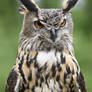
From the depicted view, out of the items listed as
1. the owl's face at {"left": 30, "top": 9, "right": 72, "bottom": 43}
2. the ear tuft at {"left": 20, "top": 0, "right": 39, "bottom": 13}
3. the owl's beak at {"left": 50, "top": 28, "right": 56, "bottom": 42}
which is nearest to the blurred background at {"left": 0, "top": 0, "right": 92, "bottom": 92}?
the ear tuft at {"left": 20, "top": 0, "right": 39, "bottom": 13}

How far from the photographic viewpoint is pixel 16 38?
13.3m

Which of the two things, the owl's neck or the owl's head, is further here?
the owl's neck

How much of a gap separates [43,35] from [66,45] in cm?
32

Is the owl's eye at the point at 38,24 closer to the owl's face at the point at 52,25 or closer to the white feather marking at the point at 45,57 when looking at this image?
the owl's face at the point at 52,25

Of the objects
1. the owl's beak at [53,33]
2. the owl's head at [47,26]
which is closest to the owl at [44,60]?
the owl's head at [47,26]

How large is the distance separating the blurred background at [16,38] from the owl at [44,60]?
163 cm

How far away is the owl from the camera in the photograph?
479cm

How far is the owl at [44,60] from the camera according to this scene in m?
4.79

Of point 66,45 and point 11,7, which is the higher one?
point 11,7

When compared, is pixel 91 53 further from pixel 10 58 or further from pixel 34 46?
pixel 34 46

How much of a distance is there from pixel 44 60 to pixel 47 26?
17.6 inches

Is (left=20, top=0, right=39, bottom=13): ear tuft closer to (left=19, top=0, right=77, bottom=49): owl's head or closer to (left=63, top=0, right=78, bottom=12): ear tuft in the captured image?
(left=19, top=0, right=77, bottom=49): owl's head

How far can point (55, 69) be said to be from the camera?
4875 mm

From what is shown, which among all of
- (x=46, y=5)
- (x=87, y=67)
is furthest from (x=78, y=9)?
(x=87, y=67)
